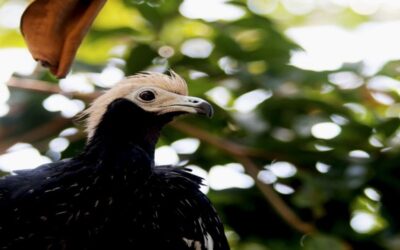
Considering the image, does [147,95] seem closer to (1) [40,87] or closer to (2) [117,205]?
(2) [117,205]

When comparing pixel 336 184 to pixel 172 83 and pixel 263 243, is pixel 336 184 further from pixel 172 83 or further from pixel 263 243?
pixel 172 83

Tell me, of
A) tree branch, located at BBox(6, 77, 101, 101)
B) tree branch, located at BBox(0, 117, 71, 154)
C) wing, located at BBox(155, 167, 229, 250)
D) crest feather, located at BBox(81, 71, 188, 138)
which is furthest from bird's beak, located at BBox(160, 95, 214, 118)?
tree branch, located at BBox(0, 117, 71, 154)

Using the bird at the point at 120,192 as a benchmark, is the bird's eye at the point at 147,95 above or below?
above

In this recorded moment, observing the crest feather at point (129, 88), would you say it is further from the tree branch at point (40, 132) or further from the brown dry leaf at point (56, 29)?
the brown dry leaf at point (56, 29)

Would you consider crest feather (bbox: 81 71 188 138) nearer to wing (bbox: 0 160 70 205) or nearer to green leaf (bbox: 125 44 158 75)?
wing (bbox: 0 160 70 205)

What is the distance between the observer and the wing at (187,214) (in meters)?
5.24

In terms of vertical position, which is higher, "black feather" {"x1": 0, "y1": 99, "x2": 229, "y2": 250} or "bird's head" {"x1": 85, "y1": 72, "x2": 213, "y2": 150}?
"bird's head" {"x1": 85, "y1": 72, "x2": 213, "y2": 150}

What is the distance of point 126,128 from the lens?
5.52 m

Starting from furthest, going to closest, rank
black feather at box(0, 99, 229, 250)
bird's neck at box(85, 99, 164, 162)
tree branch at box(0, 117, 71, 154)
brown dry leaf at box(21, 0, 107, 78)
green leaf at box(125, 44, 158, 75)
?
green leaf at box(125, 44, 158, 75) → tree branch at box(0, 117, 71, 154) → bird's neck at box(85, 99, 164, 162) → black feather at box(0, 99, 229, 250) → brown dry leaf at box(21, 0, 107, 78)

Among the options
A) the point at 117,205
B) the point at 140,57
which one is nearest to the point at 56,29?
the point at 117,205

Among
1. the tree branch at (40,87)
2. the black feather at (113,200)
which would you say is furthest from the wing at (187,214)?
the tree branch at (40,87)

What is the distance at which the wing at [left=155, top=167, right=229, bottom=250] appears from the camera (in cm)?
524

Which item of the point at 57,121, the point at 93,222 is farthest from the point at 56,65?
the point at 57,121

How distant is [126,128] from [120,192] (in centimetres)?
46
